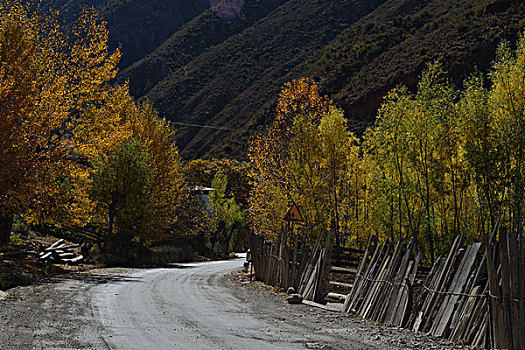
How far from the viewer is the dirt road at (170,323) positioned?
8484 millimetres

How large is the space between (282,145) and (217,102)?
67098 millimetres

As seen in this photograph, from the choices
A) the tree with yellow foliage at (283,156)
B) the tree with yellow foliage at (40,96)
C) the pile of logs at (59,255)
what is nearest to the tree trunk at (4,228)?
the tree with yellow foliage at (40,96)

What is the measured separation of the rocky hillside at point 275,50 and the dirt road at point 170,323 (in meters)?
37.2

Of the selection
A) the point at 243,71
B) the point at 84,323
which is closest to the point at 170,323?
the point at 84,323

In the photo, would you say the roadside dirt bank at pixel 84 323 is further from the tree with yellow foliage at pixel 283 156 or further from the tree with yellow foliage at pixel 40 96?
the tree with yellow foliage at pixel 283 156

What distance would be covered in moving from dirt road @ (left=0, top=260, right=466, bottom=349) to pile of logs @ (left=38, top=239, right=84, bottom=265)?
21.3 feet

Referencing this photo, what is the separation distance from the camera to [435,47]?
51.8 meters

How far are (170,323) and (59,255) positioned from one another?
14.5 m

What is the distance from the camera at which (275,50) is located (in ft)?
313

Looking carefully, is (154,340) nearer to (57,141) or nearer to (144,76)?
(57,141)

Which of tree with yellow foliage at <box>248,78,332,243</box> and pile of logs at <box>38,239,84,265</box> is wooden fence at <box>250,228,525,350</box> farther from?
pile of logs at <box>38,239,84,265</box>

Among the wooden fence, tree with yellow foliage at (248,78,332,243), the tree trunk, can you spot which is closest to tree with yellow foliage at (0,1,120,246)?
the tree trunk

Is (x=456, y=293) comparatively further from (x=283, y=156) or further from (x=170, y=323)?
(x=283, y=156)

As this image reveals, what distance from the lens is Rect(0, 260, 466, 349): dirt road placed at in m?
8.48
